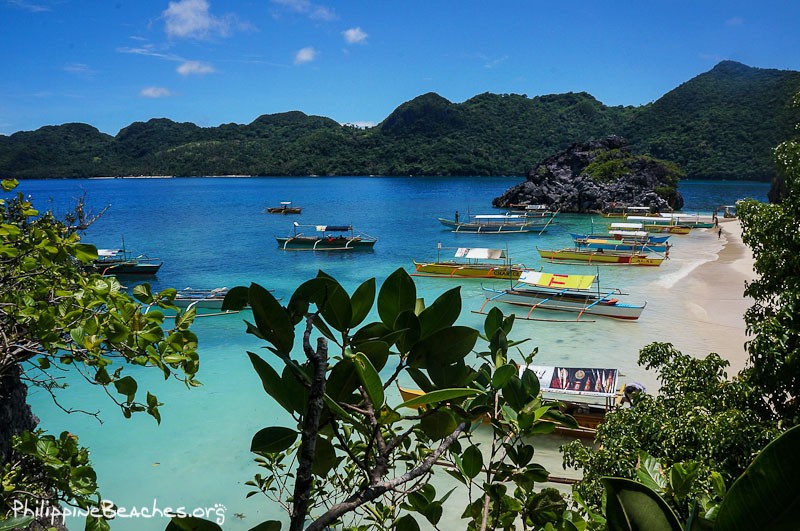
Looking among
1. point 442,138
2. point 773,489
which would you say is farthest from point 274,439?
point 442,138

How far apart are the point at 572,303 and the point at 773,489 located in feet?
55.4

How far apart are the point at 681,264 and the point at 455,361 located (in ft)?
86.8

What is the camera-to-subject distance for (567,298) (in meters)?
17.0

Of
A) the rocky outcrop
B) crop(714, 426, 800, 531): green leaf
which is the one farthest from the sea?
the rocky outcrop

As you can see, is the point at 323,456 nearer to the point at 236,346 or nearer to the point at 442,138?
the point at 236,346

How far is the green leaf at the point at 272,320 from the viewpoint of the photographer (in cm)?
83

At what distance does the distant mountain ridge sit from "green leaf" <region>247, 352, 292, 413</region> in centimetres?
9899

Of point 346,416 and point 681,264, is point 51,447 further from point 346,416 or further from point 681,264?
point 681,264

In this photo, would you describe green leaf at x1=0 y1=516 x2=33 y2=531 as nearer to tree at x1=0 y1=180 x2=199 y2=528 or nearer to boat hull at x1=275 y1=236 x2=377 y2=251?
tree at x1=0 y1=180 x2=199 y2=528

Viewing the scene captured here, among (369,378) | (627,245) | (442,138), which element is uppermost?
(442,138)

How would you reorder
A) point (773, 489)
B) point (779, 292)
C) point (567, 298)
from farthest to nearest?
point (567, 298)
point (779, 292)
point (773, 489)

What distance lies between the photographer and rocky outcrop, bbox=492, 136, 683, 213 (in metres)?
47.3

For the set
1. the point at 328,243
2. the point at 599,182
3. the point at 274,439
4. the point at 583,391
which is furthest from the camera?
the point at 599,182

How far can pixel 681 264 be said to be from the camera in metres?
24.4
